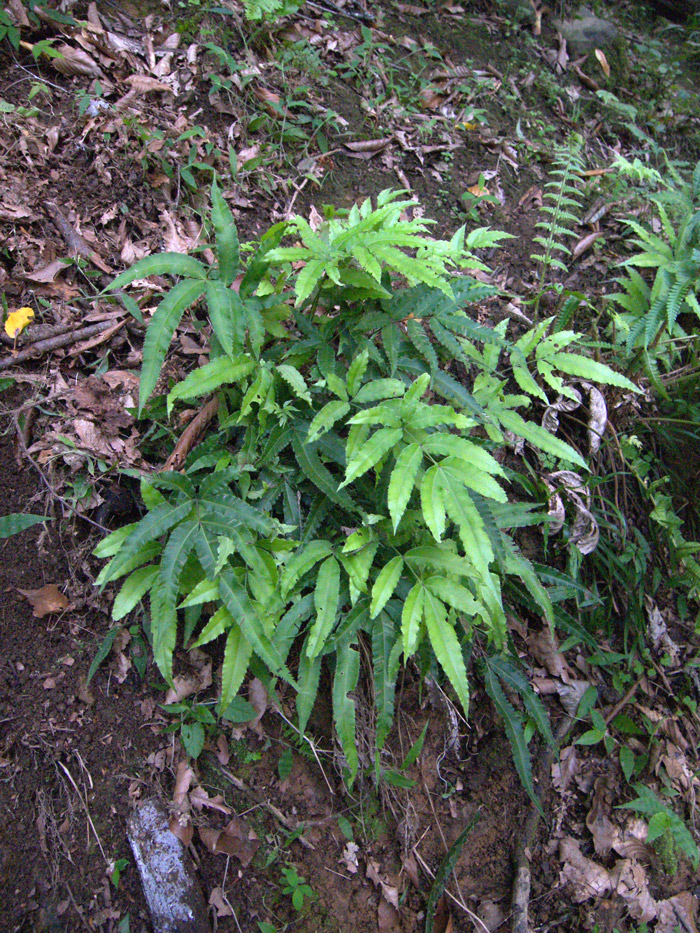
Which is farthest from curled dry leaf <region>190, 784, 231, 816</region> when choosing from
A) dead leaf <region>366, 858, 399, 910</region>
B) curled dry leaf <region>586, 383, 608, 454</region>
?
curled dry leaf <region>586, 383, 608, 454</region>

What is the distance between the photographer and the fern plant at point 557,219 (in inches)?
128

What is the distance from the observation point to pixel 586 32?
16.5ft

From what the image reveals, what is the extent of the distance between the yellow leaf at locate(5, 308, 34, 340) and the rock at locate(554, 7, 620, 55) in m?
4.96

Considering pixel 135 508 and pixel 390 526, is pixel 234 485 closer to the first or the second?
pixel 135 508

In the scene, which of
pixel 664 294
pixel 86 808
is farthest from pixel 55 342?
pixel 664 294

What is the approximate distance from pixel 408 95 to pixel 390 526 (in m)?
3.41

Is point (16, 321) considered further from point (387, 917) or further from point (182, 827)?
point (387, 917)

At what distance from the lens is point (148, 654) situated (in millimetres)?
2342

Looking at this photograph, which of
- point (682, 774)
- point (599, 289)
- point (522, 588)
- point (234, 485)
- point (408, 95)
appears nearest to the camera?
point (234, 485)

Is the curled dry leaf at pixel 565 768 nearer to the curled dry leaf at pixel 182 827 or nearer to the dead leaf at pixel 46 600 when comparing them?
the curled dry leaf at pixel 182 827

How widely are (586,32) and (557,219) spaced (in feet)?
8.97

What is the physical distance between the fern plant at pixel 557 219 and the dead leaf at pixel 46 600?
2.75 m

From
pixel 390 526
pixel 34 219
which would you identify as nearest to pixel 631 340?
pixel 390 526

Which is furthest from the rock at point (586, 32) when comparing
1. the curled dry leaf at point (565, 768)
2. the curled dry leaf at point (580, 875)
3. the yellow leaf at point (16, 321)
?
the curled dry leaf at point (580, 875)
